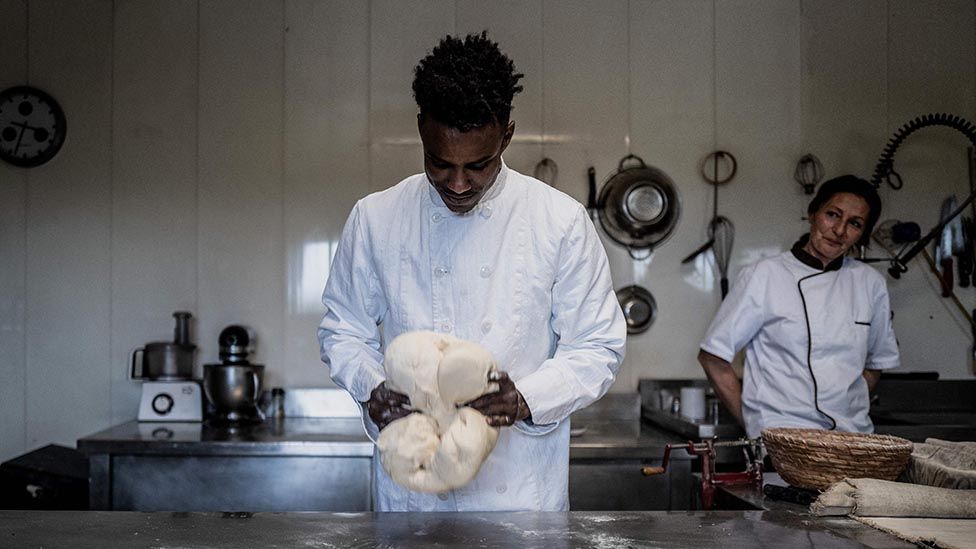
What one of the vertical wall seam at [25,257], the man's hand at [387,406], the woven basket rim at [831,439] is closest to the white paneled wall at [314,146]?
the vertical wall seam at [25,257]

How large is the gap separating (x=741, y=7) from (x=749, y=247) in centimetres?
108

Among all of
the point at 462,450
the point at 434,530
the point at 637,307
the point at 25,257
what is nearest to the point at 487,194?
the point at 462,450

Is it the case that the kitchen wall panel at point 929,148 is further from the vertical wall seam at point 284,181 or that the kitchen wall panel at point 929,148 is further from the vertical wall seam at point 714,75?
the vertical wall seam at point 284,181

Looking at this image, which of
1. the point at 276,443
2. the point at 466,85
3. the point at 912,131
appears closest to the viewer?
the point at 466,85

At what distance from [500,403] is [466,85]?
2.00 feet

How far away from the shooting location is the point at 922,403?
3.82 m

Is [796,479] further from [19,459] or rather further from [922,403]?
[19,459]

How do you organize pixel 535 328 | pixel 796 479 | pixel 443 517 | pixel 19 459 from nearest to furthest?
pixel 443 517, pixel 535 328, pixel 796 479, pixel 19 459

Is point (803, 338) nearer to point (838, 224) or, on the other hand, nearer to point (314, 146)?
point (838, 224)

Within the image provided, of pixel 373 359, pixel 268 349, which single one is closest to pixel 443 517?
pixel 373 359

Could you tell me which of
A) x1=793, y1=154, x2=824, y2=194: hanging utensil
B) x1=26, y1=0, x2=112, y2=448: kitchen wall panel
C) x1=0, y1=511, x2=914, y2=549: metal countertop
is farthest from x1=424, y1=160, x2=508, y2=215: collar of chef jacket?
x1=26, y1=0, x2=112, y2=448: kitchen wall panel

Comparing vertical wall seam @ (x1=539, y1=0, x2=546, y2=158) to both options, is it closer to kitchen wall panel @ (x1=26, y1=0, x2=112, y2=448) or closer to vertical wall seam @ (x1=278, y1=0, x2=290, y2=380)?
vertical wall seam @ (x1=278, y1=0, x2=290, y2=380)

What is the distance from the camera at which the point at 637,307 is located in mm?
3949

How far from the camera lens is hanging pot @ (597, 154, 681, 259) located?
12.9ft
